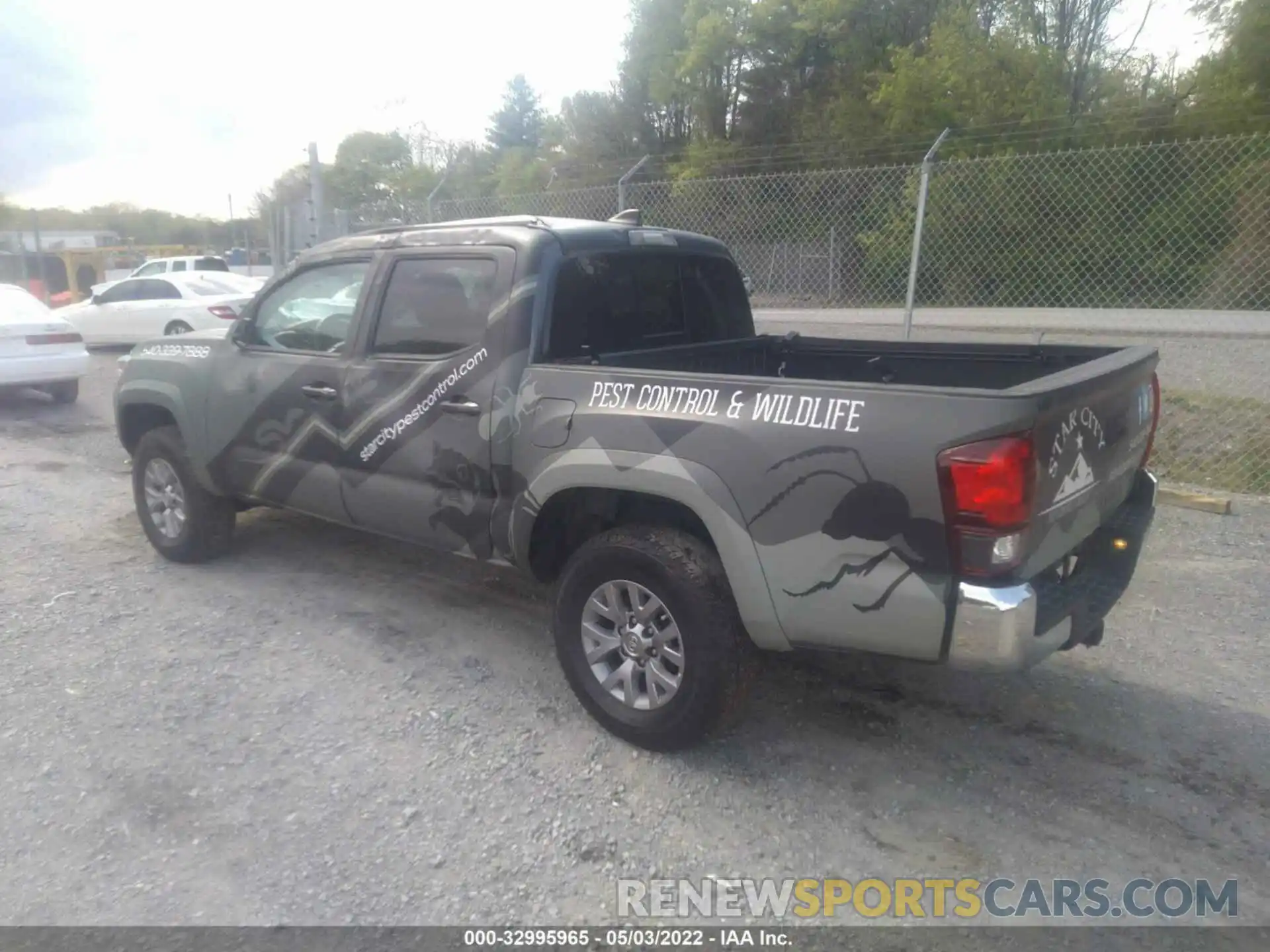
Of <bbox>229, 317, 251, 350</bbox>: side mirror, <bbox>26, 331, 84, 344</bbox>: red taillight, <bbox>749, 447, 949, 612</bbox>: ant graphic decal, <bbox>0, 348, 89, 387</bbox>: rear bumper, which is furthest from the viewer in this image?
<bbox>26, 331, 84, 344</bbox>: red taillight

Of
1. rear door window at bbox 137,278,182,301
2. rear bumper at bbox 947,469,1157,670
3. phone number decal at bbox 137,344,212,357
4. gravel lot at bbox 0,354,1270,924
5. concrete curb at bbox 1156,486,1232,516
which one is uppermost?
phone number decal at bbox 137,344,212,357

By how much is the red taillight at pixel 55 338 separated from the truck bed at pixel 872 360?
9.07m

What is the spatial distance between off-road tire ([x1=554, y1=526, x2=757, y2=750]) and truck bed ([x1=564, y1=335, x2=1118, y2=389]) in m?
0.75

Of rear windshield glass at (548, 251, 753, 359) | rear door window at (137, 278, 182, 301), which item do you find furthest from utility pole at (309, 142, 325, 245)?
rear windshield glass at (548, 251, 753, 359)

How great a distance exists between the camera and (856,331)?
9.02 metres

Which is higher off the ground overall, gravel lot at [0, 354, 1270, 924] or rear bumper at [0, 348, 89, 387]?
rear bumper at [0, 348, 89, 387]

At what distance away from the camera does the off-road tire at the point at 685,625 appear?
3299 millimetres

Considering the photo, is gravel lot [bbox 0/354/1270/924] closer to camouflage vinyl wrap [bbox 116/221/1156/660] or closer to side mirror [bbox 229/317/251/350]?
camouflage vinyl wrap [bbox 116/221/1156/660]

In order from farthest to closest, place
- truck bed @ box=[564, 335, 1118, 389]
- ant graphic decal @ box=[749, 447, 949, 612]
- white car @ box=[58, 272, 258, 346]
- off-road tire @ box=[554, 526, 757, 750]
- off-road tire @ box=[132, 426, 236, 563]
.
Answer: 1. white car @ box=[58, 272, 258, 346]
2. off-road tire @ box=[132, 426, 236, 563]
3. truck bed @ box=[564, 335, 1118, 389]
4. off-road tire @ box=[554, 526, 757, 750]
5. ant graphic decal @ box=[749, 447, 949, 612]

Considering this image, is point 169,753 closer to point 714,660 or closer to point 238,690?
point 238,690

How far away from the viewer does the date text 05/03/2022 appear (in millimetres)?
2932

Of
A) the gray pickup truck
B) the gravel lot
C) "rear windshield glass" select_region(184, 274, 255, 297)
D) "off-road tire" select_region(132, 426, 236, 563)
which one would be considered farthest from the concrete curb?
"rear windshield glass" select_region(184, 274, 255, 297)

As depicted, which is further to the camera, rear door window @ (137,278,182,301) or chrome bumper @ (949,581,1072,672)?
rear door window @ (137,278,182,301)

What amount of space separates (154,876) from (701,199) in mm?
10350
